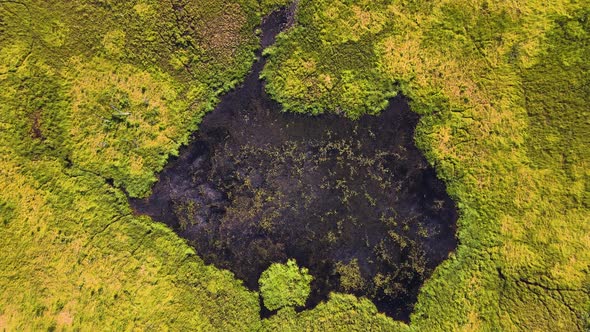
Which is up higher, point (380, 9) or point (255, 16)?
point (380, 9)

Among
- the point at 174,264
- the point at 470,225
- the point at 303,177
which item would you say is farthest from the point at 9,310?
the point at 470,225

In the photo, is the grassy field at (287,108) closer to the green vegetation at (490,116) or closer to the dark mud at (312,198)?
the green vegetation at (490,116)

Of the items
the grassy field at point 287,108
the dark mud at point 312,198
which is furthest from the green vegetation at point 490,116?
the dark mud at point 312,198

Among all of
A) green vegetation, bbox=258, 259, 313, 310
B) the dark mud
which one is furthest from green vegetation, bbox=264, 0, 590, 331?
green vegetation, bbox=258, 259, 313, 310

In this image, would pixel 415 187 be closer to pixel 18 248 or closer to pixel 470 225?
pixel 470 225

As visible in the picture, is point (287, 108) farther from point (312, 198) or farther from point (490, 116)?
point (490, 116)

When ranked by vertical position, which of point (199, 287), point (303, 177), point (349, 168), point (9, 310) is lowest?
point (9, 310)
